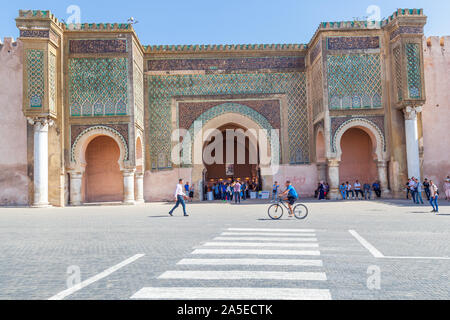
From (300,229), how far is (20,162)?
14372 mm

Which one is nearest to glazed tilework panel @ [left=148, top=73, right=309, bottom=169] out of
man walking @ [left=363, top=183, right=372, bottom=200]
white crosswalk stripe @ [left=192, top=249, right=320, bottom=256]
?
man walking @ [left=363, top=183, right=372, bottom=200]

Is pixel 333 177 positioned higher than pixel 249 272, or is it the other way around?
pixel 333 177

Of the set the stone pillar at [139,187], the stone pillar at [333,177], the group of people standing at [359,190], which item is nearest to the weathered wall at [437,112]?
the group of people standing at [359,190]

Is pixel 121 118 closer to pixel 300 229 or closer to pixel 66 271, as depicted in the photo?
pixel 300 229

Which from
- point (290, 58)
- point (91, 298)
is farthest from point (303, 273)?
point (290, 58)

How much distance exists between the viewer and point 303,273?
4.40 metres

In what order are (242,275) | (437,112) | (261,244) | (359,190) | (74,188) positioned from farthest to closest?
1. (359,190)
2. (437,112)
3. (74,188)
4. (261,244)
5. (242,275)

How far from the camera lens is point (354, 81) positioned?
18234 mm

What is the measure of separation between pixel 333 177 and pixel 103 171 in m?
11.4

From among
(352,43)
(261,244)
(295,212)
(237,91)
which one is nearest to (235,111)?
(237,91)

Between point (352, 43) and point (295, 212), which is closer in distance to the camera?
point (295, 212)

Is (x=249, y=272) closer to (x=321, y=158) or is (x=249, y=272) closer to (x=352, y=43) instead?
(x=321, y=158)

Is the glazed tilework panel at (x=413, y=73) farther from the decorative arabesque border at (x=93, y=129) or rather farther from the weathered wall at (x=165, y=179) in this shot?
the decorative arabesque border at (x=93, y=129)

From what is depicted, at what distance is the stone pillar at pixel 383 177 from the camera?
18.2m
